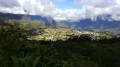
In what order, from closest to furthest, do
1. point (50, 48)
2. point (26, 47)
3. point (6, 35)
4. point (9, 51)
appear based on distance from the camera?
point (9, 51), point (6, 35), point (50, 48), point (26, 47)

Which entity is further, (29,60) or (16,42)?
(16,42)

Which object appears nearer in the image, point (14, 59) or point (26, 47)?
point (14, 59)

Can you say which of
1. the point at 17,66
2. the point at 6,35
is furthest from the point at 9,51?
the point at 17,66

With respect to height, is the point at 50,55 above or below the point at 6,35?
below

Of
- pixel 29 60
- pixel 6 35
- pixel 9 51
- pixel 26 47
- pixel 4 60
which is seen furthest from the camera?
pixel 26 47

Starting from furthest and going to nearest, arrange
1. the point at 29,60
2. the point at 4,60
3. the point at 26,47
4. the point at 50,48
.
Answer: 1. the point at 26,47
2. the point at 50,48
3. the point at 4,60
4. the point at 29,60

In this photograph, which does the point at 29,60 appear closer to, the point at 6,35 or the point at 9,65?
the point at 9,65

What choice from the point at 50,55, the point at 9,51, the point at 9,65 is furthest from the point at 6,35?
the point at 9,65

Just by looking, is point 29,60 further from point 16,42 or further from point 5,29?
point 5,29

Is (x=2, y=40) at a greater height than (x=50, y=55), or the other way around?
(x=2, y=40)
